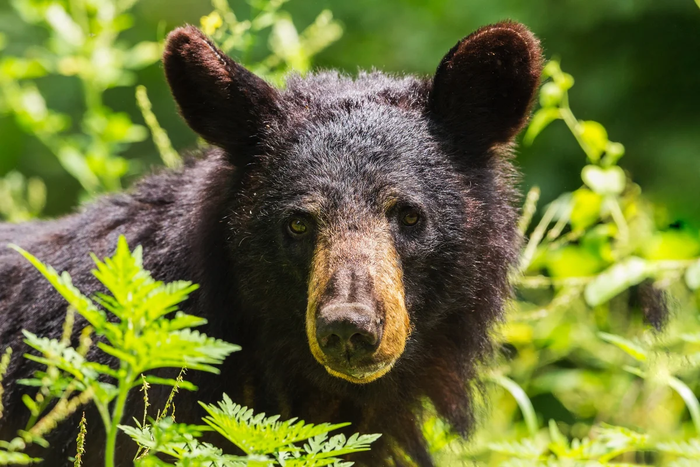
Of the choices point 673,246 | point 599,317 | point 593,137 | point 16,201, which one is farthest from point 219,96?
point 16,201

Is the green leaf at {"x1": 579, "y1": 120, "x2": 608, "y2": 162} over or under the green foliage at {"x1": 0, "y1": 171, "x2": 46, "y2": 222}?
over

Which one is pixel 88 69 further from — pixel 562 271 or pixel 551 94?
pixel 562 271

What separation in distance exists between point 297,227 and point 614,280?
7.13 ft

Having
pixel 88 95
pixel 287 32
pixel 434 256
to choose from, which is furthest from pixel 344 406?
pixel 88 95

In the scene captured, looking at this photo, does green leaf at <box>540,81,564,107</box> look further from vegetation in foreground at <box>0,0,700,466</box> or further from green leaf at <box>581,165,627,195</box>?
green leaf at <box>581,165,627,195</box>

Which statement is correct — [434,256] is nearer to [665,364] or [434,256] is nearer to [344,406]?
[344,406]

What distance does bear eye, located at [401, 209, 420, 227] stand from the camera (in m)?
3.41

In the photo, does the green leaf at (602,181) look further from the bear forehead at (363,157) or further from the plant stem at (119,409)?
the plant stem at (119,409)

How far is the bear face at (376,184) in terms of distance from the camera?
3.29 metres

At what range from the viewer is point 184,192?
3.83 metres

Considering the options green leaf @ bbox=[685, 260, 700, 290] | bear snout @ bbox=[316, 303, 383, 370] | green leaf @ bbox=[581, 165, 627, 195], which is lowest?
bear snout @ bbox=[316, 303, 383, 370]

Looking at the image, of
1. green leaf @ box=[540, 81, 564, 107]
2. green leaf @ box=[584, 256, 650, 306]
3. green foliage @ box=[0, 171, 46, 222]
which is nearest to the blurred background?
green leaf @ box=[584, 256, 650, 306]

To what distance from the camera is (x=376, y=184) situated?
11.1ft

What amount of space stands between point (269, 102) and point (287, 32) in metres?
1.94
